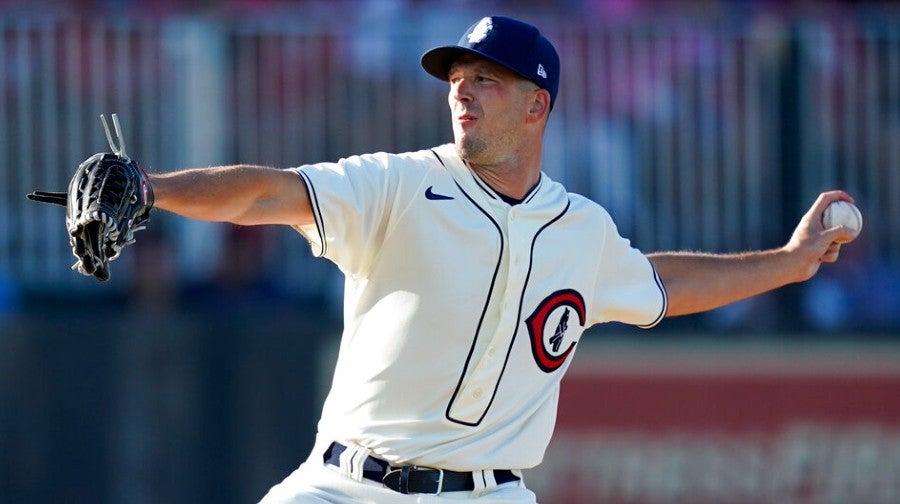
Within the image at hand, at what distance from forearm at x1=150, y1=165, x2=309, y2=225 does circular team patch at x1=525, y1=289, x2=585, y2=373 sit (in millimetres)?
872

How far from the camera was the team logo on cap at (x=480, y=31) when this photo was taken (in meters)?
5.05

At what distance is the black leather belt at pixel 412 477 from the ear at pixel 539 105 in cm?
121

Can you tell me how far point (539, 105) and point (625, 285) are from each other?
2.30 ft

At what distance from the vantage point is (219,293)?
8906 millimetres

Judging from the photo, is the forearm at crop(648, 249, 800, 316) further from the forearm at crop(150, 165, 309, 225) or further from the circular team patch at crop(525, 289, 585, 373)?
the forearm at crop(150, 165, 309, 225)

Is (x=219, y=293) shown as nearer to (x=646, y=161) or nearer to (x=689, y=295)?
(x=646, y=161)

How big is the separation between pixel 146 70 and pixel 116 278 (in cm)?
118

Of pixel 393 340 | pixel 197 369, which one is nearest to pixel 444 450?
pixel 393 340

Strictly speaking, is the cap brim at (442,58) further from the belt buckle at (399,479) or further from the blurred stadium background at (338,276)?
the blurred stadium background at (338,276)

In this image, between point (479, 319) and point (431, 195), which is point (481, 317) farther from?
point (431, 195)

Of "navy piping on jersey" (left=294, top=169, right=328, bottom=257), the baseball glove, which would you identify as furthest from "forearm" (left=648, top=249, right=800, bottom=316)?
the baseball glove

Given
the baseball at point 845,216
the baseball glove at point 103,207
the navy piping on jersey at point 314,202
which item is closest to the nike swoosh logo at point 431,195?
the navy piping on jersey at point 314,202

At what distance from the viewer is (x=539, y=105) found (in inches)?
210

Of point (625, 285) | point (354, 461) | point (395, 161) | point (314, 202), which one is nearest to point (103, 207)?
point (314, 202)
